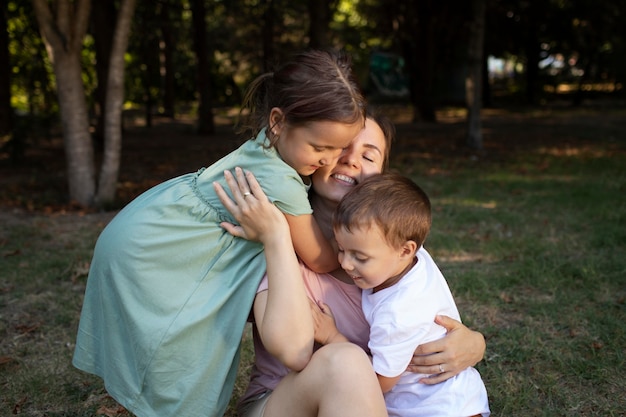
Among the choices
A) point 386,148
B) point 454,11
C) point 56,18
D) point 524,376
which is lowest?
point 524,376

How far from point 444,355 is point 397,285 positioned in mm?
291

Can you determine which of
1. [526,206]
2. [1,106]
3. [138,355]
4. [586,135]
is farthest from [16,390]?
[586,135]

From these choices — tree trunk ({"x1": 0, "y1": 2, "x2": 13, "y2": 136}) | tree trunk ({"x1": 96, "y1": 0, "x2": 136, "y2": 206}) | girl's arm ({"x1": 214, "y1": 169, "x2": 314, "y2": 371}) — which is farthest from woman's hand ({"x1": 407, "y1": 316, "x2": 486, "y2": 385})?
tree trunk ({"x1": 0, "y1": 2, "x2": 13, "y2": 136})

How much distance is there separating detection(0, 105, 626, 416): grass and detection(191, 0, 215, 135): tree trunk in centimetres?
858

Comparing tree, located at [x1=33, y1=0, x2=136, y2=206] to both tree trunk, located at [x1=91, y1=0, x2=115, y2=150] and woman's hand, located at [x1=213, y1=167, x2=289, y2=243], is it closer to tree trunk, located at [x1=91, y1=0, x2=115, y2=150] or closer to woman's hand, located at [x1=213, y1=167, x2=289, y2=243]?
tree trunk, located at [x1=91, y1=0, x2=115, y2=150]

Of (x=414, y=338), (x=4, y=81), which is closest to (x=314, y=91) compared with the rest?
(x=414, y=338)

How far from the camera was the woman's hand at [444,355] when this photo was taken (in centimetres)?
219

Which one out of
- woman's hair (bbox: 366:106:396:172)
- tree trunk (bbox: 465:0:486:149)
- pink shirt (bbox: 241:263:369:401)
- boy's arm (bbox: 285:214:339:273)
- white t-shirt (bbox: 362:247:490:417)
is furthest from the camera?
tree trunk (bbox: 465:0:486:149)

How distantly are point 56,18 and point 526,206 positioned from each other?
534 cm

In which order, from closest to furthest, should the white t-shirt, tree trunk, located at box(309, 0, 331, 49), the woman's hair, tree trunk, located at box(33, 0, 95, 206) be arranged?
the white t-shirt < the woman's hair < tree trunk, located at box(33, 0, 95, 206) < tree trunk, located at box(309, 0, 331, 49)

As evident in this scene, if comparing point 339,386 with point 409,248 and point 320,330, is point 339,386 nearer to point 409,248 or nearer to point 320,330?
point 320,330

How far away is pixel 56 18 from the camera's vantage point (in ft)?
22.9

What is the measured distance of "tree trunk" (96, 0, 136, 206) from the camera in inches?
276

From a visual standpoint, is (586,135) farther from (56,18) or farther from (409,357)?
(409,357)
